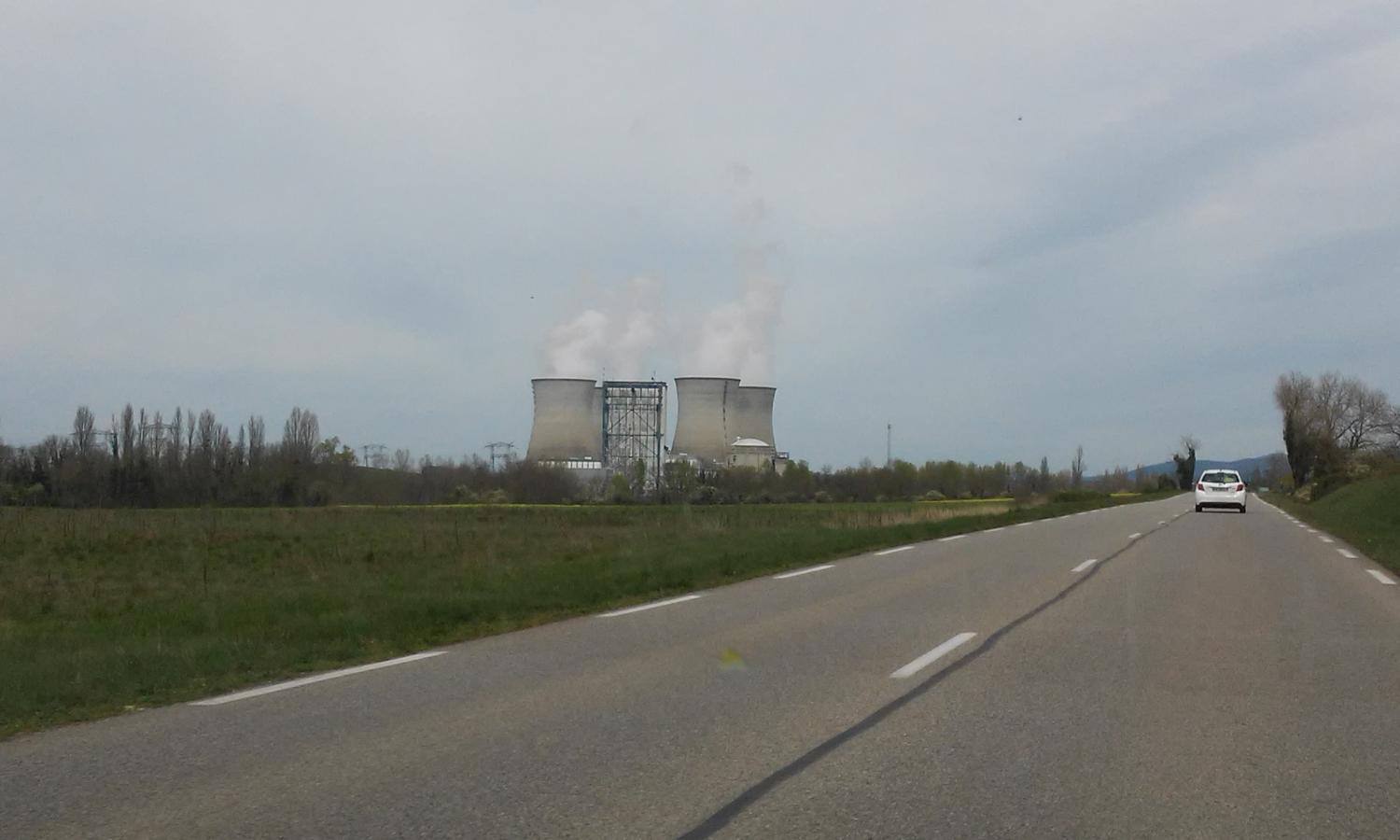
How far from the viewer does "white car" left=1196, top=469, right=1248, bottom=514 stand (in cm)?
4056

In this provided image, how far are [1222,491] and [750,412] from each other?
27.8 meters

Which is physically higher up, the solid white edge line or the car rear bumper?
the car rear bumper

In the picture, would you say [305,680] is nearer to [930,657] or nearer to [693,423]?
[930,657]

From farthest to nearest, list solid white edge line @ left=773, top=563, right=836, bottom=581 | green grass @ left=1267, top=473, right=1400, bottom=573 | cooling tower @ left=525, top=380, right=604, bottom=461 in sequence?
cooling tower @ left=525, top=380, right=604, bottom=461, green grass @ left=1267, top=473, right=1400, bottom=573, solid white edge line @ left=773, top=563, right=836, bottom=581

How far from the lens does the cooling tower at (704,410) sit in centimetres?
6203

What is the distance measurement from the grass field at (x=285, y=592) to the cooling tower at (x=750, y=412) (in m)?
31.2

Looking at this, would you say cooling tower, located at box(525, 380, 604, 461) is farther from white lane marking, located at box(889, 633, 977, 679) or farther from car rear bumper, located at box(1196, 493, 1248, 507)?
white lane marking, located at box(889, 633, 977, 679)

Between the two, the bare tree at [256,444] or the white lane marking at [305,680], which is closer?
the white lane marking at [305,680]

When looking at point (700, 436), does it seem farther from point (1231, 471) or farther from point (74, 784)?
point (74, 784)

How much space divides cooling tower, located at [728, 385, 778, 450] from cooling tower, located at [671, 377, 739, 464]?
1.00 ft

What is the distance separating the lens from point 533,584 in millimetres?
13695

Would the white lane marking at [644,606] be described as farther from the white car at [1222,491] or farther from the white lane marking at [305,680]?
the white car at [1222,491]

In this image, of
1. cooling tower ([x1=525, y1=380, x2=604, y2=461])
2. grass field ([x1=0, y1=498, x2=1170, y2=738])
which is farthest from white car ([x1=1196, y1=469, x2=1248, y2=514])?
cooling tower ([x1=525, y1=380, x2=604, y2=461])

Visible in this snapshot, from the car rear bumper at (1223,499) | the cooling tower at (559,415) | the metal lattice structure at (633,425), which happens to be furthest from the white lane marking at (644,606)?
the metal lattice structure at (633,425)
